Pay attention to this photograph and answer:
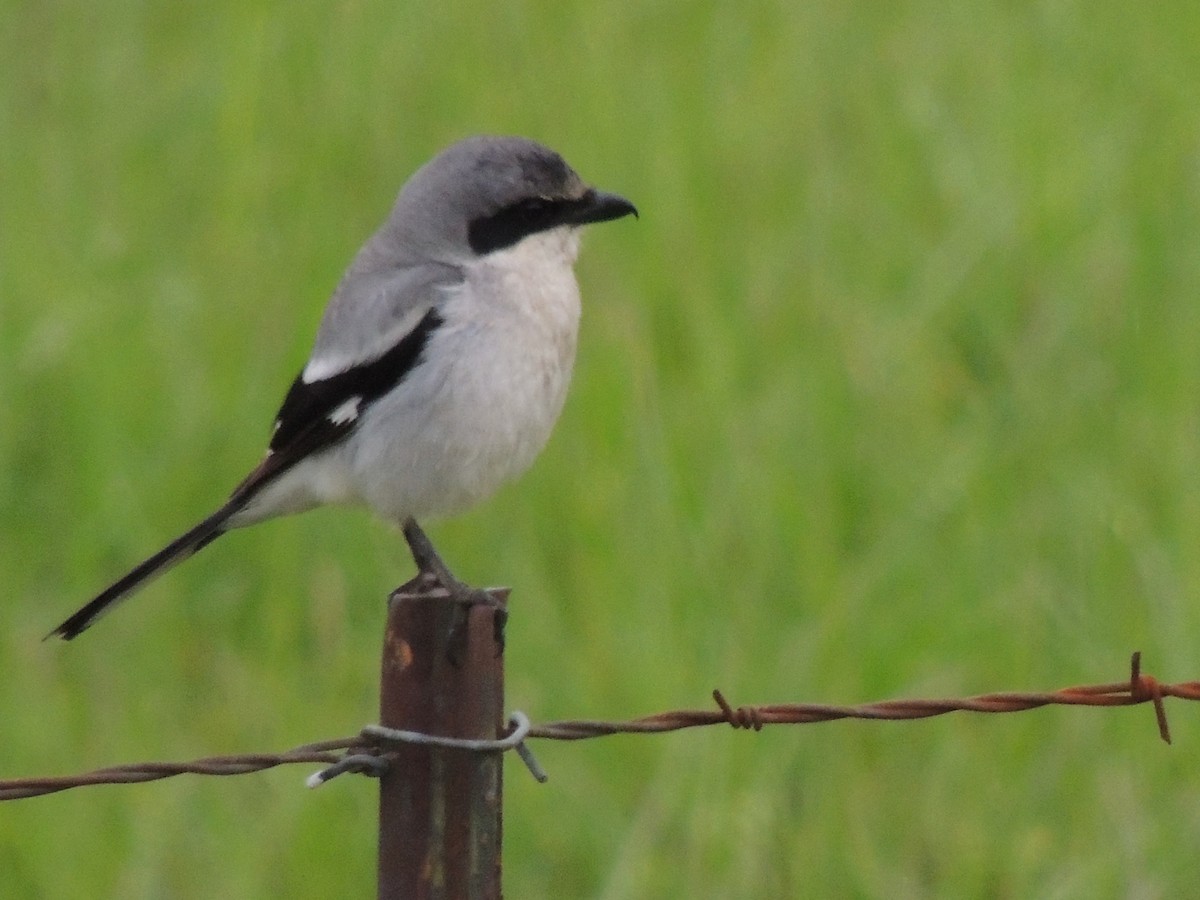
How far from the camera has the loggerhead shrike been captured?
3.94 meters

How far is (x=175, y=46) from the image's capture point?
27.2 ft

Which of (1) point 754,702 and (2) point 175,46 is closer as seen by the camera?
(1) point 754,702

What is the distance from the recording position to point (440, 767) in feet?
9.06

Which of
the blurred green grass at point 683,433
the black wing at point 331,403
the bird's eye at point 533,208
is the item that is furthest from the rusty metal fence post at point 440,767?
the blurred green grass at point 683,433

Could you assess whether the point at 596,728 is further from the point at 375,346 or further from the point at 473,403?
the point at 375,346

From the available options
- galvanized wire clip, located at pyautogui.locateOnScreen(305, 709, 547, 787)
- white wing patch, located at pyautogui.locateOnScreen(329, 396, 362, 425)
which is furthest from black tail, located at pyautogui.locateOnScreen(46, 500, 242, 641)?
galvanized wire clip, located at pyautogui.locateOnScreen(305, 709, 547, 787)

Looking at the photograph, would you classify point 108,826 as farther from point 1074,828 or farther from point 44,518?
point 1074,828

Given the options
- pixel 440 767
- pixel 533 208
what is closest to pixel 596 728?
pixel 440 767

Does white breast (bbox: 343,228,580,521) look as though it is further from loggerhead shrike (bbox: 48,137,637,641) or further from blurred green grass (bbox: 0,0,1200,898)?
blurred green grass (bbox: 0,0,1200,898)

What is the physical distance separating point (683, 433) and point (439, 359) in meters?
1.97

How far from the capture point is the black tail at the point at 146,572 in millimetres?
3844

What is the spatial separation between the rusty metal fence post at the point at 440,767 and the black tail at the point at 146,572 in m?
1.14

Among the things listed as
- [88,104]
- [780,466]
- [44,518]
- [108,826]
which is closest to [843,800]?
[780,466]

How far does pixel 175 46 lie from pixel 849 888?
198 inches
